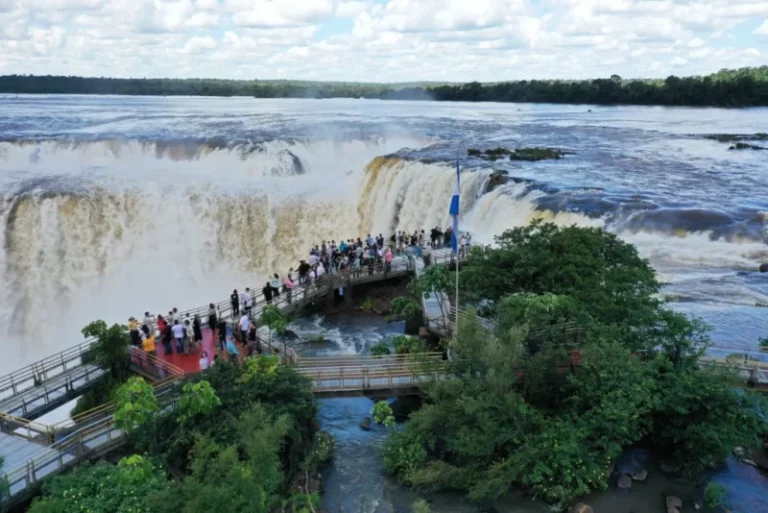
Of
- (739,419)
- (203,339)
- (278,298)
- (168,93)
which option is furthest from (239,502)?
(168,93)

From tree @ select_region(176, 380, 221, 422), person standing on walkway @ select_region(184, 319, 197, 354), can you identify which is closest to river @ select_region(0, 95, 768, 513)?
tree @ select_region(176, 380, 221, 422)

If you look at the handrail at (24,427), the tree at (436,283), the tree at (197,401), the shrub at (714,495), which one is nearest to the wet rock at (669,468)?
the shrub at (714,495)

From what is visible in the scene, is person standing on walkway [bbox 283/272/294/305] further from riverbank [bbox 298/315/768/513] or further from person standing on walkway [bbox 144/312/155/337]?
riverbank [bbox 298/315/768/513]

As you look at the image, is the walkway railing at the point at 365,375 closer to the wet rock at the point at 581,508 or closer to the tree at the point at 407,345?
the tree at the point at 407,345

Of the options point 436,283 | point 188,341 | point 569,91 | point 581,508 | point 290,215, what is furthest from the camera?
point 569,91

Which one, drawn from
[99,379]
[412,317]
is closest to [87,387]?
[99,379]

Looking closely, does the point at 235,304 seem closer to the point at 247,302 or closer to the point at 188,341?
the point at 247,302
